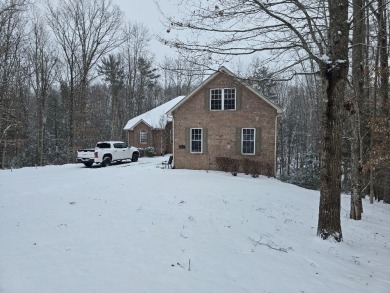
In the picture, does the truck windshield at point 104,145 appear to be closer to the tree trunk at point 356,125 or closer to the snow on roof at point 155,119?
the snow on roof at point 155,119

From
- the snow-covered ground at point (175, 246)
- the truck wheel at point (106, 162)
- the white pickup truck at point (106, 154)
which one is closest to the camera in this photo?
the snow-covered ground at point (175, 246)

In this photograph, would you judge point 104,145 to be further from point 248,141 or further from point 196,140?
point 248,141

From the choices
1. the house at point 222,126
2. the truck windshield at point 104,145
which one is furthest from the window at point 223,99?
the truck windshield at point 104,145

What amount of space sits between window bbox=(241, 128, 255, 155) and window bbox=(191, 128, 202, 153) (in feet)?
9.19

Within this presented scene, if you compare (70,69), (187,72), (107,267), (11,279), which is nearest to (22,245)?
(11,279)

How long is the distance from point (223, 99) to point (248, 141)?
314 cm

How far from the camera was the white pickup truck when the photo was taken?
783 inches

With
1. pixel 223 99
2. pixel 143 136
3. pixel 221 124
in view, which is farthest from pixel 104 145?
pixel 143 136

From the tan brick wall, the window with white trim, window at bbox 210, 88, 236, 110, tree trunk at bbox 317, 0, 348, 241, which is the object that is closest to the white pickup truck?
the tan brick wall

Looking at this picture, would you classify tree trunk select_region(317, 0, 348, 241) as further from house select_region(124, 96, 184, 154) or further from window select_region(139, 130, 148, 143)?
window select_region(139, 130, 148, 143)

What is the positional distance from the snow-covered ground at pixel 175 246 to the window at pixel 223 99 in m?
8.80

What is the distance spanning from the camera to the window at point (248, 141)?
18297mm

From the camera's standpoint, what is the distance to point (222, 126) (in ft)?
61.7

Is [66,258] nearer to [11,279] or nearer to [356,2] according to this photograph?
[11,279]
